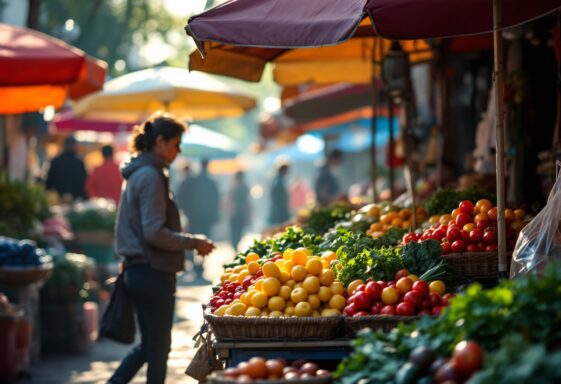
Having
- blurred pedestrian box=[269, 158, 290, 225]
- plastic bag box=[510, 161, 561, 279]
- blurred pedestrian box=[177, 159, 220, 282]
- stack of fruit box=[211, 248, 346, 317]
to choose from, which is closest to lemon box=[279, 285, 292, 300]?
stack of fruit box=[211, 248, 346, 317]

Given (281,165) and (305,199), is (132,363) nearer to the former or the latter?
(281,165)

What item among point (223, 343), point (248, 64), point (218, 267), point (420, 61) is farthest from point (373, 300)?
point (218, 267)

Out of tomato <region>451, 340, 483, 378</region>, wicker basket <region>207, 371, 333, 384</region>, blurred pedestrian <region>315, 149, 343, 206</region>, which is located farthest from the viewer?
blurred pedestrian <region>315, 149, 343, 206</region>

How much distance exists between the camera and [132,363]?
23.3 ft

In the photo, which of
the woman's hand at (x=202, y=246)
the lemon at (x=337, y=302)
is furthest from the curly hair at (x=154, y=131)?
the lemon at (x=337, y=302)

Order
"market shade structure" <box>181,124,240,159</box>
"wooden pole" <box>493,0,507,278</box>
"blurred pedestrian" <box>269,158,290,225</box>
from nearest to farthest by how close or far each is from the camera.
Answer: "wooden pole" <box>493,0,507,278</box>, "blurred pedestrian" <box>269,158,290,225</box>, "market shade structure" <box>181,124,240,159</box>

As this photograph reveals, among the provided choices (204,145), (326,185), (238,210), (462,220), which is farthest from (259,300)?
(238,210)

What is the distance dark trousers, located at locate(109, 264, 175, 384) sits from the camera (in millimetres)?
7086

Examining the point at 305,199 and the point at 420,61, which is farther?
the point at 305,199

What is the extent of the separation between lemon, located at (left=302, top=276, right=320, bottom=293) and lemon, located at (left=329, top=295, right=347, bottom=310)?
0.12m

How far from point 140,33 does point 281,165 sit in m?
10.9

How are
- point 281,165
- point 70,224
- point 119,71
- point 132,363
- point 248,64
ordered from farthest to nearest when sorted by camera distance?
1. point 119,71
2. point 281,165
3. point 70,224
4. point 248,64
5. point 132,363

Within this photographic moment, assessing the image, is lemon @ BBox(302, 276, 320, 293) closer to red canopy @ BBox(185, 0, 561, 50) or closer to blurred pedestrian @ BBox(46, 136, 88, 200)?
red canopy @ BBox(185, 0, 561, 50)

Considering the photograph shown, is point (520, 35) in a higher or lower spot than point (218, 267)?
higher
